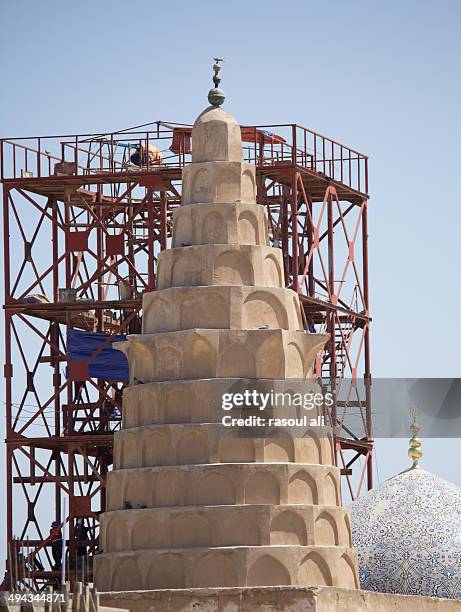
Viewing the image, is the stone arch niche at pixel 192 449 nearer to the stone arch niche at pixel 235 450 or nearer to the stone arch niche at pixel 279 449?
the stone arch niche at pixel 235 450

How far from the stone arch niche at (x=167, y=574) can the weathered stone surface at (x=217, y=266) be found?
24.2 ft

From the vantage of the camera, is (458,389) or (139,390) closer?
(139,390)

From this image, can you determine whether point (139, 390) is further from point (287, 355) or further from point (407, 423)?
point (407, 423)

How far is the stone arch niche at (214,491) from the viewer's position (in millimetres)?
55594

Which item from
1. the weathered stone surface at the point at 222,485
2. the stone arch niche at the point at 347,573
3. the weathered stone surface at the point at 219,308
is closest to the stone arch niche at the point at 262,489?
the weathered stone surface at the point at 222,485

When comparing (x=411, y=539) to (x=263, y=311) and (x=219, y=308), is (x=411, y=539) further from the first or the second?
(x=219, y=308)

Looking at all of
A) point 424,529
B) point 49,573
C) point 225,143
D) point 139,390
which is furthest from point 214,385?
point 49,573

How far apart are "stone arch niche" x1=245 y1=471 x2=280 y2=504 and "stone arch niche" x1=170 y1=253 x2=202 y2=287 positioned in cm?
554

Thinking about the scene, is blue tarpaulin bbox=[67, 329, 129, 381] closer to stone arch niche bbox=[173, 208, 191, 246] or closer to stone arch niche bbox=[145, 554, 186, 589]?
stone arch niche bbox=[173, 208, 191, 246]

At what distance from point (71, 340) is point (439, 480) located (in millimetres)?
17763

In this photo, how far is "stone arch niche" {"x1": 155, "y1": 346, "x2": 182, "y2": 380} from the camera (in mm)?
57000

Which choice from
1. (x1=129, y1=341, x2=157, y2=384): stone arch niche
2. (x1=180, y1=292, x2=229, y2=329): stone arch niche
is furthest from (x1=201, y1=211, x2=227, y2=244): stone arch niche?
(x1=129, y1=341, x2=157, y2=384): stone arch niche

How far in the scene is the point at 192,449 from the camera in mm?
56156

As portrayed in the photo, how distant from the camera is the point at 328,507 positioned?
56.8 meters
